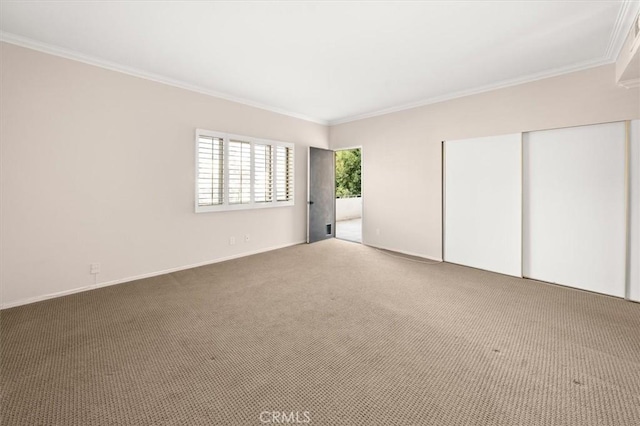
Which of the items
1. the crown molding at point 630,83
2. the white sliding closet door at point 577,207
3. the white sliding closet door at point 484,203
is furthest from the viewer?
the white sliding closet door at point 484,203

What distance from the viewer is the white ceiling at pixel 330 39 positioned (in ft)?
7.99

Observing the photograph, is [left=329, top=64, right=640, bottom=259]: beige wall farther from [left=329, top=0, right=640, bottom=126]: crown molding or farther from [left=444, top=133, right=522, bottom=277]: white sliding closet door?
[left=444, top=133, right=522, bottom=277]: white sliding closet door

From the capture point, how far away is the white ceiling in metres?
2.44

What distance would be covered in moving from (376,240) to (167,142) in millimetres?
4044

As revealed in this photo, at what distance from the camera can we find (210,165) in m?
4.43

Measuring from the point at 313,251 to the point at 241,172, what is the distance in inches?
76.9

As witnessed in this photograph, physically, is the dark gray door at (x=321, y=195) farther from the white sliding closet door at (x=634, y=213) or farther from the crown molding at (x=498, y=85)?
the white sliding closet door at (x=634, y=213)

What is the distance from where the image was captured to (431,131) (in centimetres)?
477

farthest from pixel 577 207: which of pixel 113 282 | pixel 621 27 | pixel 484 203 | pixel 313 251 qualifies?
pixel 113 282

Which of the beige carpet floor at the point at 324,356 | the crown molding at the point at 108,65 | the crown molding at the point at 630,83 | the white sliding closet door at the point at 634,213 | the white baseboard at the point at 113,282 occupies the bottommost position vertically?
the beige carpet floor at the point at 324,356

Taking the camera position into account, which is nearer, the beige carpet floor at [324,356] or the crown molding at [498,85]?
the beige carpet floor at [324,356]

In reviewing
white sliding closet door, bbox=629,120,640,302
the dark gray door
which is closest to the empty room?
white sliding closet door, bbox=629,120,640,302

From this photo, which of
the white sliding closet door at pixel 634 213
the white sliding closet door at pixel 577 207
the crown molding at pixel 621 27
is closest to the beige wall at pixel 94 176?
the white sliding closet door at pixel 577 207

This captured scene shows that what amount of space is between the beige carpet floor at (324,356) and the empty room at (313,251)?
2 cm
